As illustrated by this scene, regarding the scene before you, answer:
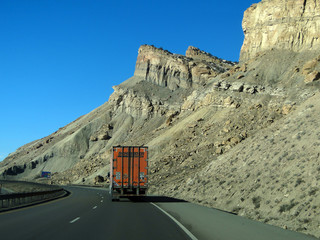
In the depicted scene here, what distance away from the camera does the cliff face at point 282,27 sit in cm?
6203

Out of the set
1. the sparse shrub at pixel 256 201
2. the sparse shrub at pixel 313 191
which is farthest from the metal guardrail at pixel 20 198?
the sparse shrub at pixel 313 191

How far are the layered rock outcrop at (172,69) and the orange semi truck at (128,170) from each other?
7253 cm

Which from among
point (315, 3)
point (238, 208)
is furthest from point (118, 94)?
point (238, 208)

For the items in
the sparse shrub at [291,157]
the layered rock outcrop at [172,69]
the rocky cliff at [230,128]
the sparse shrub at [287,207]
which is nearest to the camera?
the sparse shrub at [287,207]

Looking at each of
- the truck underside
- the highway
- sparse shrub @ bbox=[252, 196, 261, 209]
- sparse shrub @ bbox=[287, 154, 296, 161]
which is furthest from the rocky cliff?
the truck underside

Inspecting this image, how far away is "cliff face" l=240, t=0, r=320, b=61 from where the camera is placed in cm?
6203

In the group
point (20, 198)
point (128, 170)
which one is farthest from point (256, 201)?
point (20, 198)

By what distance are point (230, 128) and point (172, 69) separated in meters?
55.5

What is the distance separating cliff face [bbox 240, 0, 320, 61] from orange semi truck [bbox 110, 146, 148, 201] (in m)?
43.7

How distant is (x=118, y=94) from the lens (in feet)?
336

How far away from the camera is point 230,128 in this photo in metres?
51.0

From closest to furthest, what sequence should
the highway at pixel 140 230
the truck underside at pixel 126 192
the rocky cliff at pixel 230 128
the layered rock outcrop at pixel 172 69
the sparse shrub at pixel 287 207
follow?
1. the highway at pixel 140 230
2. the sparse shrub at pixel 287 207
3. the rocky cliff at pixel 230 128
4. the truck underside at pixel 126 192
5. the layered rock outcrop at pixel 172 69

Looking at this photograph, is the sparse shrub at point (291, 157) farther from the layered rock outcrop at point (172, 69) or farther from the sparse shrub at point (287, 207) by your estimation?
the layered rock outcrop at point (172, 69)

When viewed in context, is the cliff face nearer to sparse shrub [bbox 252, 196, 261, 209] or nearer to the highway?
sparse shrub [bbox 252, 196, 261, 209]
